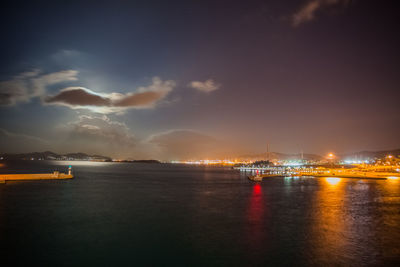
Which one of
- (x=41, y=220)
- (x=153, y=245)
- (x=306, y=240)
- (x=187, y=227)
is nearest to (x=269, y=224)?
(x=306, y=240)

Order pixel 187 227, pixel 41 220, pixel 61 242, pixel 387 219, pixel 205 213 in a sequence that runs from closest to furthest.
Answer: pixel 61 242
pixel 187 227
pixel 41 220
pixel 387 219
pixel 205 213

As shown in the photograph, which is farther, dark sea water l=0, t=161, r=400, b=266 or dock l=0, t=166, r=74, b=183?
dock l=0, t=166, r=74, b=183

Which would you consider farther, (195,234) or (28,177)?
(28,177)

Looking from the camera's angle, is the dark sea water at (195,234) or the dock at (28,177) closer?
the dark sea water at (195,234)

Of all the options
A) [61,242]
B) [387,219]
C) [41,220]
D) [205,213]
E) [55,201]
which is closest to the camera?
A: [61,242]

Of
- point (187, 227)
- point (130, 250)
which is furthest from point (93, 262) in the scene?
point (187, 227)

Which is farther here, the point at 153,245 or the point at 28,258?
the point at 153,245

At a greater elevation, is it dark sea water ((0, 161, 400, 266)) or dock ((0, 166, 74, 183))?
dock ((0, 166, 74, 183))

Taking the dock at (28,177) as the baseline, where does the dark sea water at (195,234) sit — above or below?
below

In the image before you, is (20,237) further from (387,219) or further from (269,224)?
(387,219)

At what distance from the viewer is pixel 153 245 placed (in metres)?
18.7

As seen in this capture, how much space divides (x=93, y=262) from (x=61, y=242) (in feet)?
16.3

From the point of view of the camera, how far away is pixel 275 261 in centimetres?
1611

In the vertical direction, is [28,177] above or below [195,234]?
above
